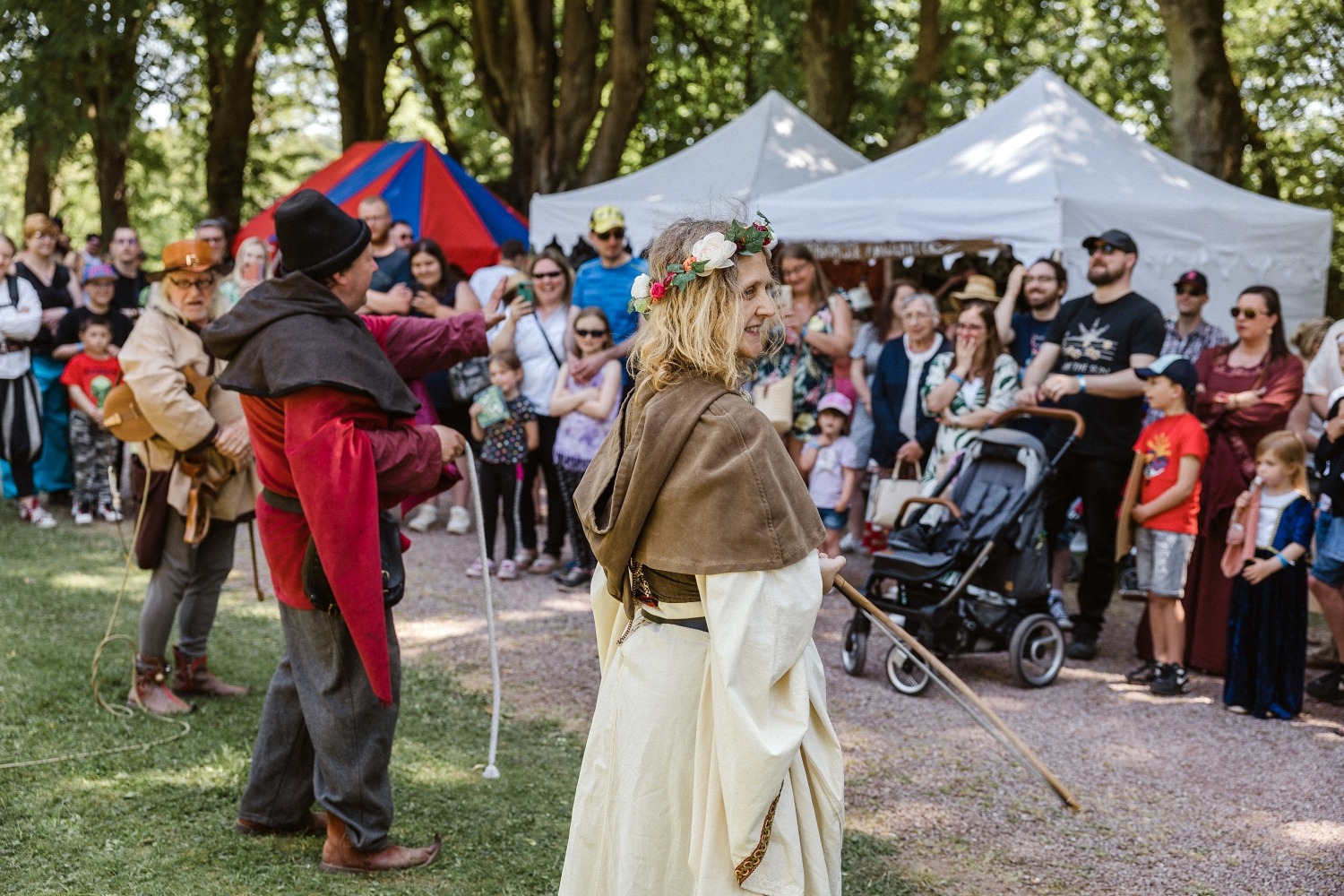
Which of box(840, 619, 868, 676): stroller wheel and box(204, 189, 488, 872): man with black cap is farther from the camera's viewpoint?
box(840, 619, 868, 676): stroller wheel

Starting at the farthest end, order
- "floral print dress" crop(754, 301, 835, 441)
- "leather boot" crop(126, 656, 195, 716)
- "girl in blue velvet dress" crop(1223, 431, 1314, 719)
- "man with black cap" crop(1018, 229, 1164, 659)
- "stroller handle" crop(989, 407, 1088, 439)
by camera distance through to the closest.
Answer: "floral print dress" crop(754, 301, 835, 441) → "man with black cap" crop(1018, 229, 1164, 659) → "stroller handle" crop(989, 407, 1088, 439) → "girl in blue velvet dress" crop(1223, 431, 1314, 719) → "leather boot" crop(126, 656, 195, 716)

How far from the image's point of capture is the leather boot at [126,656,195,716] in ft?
16.3

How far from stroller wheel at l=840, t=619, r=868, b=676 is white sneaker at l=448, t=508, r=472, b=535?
3821 mm

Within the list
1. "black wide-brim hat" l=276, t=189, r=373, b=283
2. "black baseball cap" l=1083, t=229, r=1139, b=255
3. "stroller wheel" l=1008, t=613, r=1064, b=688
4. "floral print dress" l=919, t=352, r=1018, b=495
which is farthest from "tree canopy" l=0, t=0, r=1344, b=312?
"black wide-brim hat" l=276, t=189, r=373, b=283

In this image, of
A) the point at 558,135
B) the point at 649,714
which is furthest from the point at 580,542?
the point at 558,135

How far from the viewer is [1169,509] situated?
19.3ft

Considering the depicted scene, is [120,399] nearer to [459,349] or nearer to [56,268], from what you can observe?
[459,349]

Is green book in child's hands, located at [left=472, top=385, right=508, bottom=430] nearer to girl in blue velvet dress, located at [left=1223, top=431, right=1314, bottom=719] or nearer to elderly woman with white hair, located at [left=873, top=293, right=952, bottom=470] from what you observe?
elderly woman with white hair, located at [left=873, top=293, right=952, bottom=470]

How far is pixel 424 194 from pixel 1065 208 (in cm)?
684

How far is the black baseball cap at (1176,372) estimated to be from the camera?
5.92 meters

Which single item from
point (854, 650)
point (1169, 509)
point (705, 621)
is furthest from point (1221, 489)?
point (705, 621)

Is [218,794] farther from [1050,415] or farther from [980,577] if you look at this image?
[1050,415]

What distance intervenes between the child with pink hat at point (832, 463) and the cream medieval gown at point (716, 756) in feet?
15.4

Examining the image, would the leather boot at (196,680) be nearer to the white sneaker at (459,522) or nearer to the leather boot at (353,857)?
the leather boot at (353,857)
